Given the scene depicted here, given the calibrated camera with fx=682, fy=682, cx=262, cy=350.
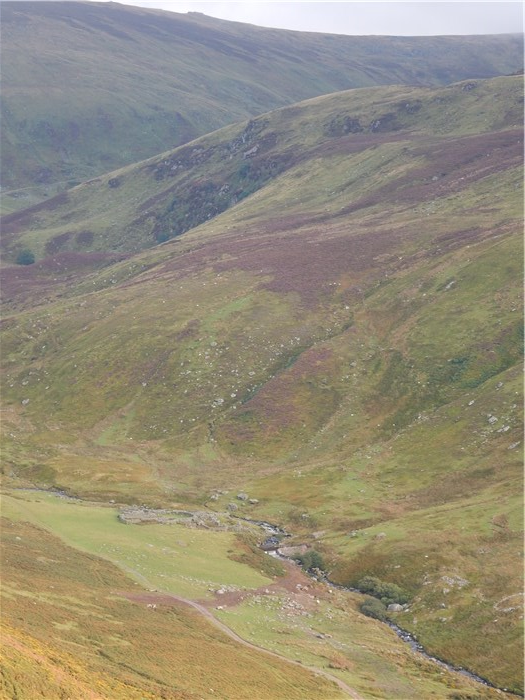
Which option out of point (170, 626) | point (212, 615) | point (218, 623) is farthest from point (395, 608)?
point (170, 626)

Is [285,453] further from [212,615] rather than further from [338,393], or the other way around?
[212,615]

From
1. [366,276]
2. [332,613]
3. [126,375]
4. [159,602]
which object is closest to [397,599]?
[332,613]

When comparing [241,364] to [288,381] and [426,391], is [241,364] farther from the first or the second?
[426,391]

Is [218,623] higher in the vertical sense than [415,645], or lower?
higher

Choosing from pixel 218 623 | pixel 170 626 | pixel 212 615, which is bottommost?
pixel 212 615

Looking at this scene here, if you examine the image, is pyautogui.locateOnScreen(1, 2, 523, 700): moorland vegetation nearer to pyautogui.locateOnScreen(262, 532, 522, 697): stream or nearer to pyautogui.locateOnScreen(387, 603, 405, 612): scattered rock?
pyautogui.locateOnScreen(387, 603, 405, 612): scattered rock

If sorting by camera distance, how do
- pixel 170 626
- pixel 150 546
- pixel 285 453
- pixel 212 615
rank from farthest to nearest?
pixel 285 453
pixel 150 546
pixel 212 615
pixel 170 626

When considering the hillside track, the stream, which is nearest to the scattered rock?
the stream
